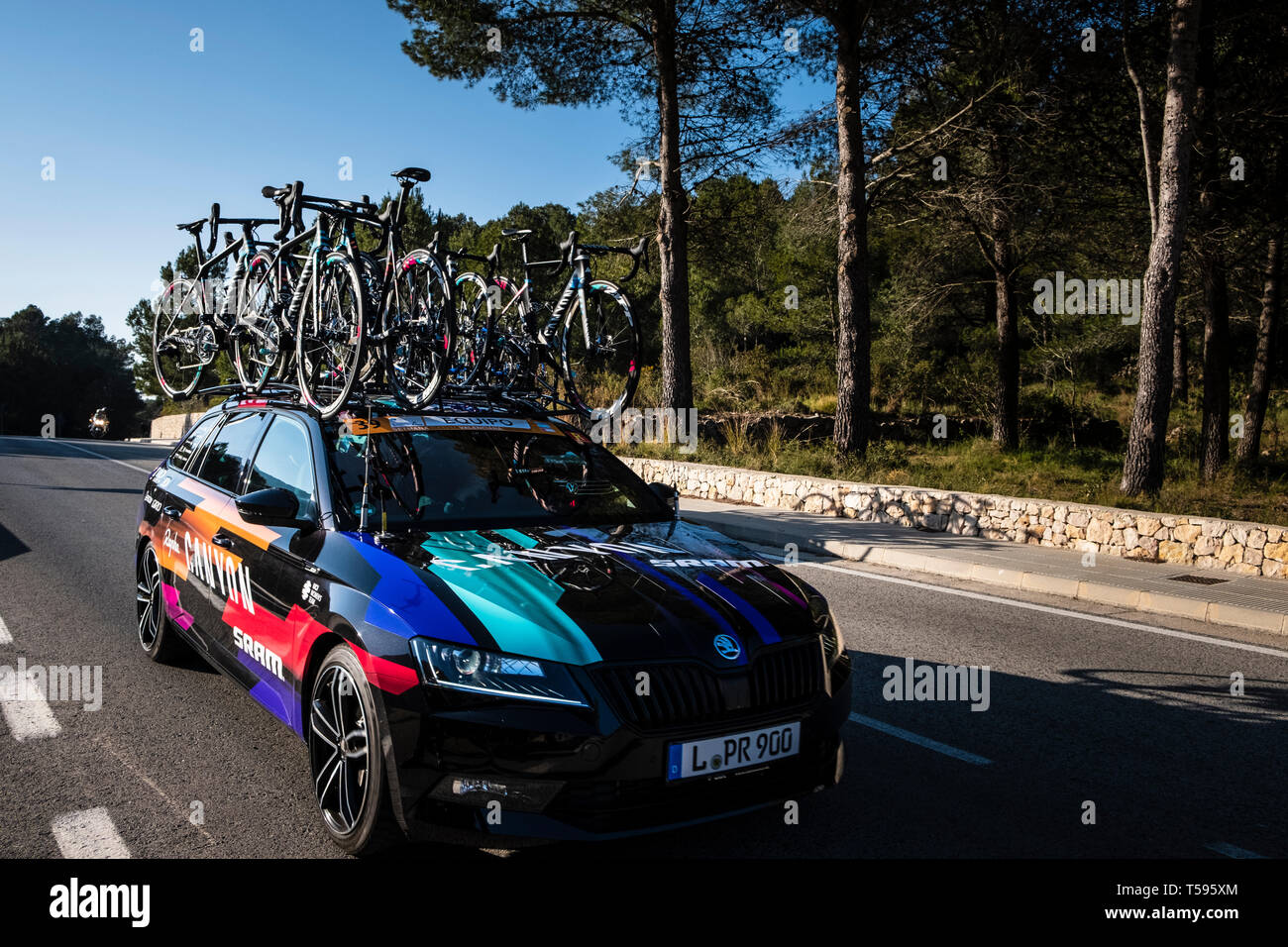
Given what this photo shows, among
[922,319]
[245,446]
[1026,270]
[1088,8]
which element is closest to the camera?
[245,446]

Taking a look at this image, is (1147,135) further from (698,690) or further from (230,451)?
(698,690)

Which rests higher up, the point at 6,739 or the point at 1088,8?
the point at 1088,8

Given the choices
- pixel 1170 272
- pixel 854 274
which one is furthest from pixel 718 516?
pixel 1170 272

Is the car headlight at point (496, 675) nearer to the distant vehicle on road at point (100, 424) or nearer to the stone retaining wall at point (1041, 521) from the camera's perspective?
the stone retaining wall at point (1041, 521)

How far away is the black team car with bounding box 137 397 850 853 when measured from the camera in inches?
113

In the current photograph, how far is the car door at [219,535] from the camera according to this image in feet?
14.8

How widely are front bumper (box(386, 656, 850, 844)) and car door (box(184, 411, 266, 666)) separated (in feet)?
5.76

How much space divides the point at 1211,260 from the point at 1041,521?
8356 mm

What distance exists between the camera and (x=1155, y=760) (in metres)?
4.47

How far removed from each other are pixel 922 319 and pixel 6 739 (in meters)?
22.9

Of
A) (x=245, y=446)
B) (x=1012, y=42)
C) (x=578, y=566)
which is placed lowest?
(x=578, y=566)

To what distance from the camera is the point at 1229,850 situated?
11.6ft

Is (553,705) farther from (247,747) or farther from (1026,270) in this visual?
(1026,270)

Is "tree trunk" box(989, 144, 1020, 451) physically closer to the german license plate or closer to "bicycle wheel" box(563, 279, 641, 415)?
"bicycle wheel" box(563, 279, 641, 415)
